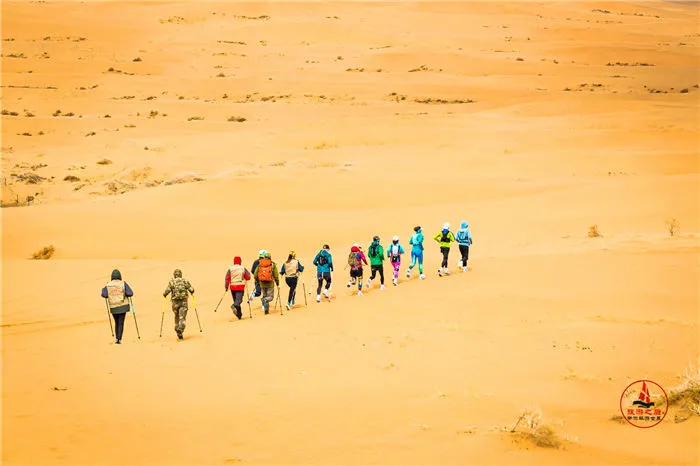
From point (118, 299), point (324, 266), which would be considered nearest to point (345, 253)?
point (324, 266)

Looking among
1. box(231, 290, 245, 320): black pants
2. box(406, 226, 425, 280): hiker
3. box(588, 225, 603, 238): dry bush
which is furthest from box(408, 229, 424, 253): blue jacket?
box(588, 225, 603, 238): dry bush

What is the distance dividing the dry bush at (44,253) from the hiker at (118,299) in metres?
7.68

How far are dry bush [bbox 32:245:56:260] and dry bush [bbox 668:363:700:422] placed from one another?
16219mm

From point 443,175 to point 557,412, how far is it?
20.2 m

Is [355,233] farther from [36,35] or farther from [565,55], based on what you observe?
[36,35]

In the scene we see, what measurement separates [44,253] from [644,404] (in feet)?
52.8

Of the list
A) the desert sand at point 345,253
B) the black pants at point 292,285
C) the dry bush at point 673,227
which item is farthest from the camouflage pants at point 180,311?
the dry bush at point 673,227

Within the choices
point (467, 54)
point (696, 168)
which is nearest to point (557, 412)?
point (696, 168)

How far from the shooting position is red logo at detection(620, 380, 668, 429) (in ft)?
29.0

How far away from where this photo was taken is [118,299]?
530 inches

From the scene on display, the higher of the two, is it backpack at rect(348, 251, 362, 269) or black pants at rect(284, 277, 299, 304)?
backpack at rect(348, 251, 362, 269)

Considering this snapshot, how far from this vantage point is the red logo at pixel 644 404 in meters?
8.84

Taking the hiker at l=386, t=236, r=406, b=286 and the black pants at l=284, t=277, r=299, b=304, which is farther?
the hiker at l=386, t=236, r=406, b=286

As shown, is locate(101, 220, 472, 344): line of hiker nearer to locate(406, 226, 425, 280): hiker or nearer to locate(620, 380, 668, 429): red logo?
locate(406, 226, 425, 280): hiker
